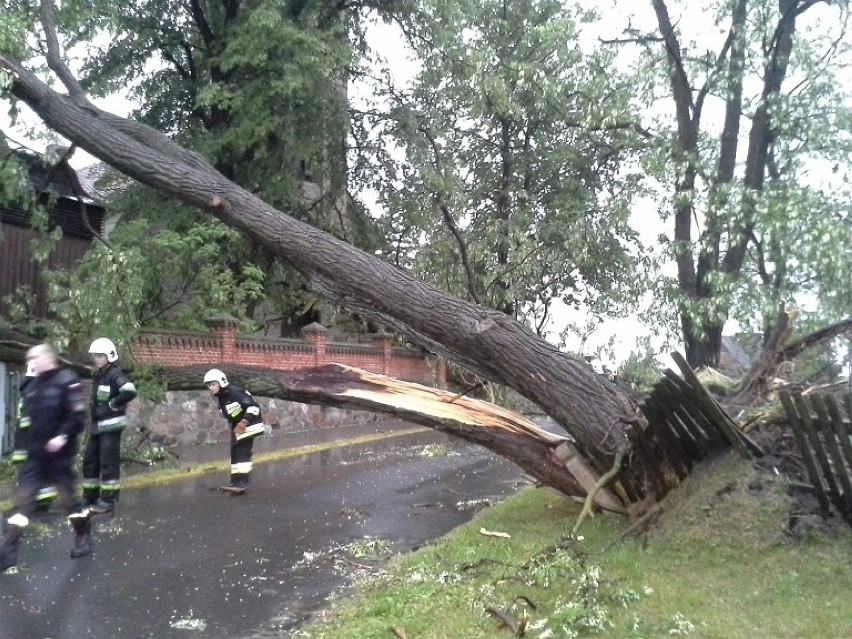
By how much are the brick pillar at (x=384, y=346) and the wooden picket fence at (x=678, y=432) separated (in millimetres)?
17424

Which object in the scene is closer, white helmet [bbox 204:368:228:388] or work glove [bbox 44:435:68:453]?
work glove [bbox 44:435:68:453]

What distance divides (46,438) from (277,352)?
12550 millimetres

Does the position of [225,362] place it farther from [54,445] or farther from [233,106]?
[54,445]

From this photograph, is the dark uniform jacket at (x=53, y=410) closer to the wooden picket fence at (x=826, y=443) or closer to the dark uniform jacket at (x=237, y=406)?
the dark uniform jacket at (x=237, y=406)

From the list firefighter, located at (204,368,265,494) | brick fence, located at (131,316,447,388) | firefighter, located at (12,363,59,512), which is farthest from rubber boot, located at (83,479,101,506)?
brick fence, located at (131,316,447,388)

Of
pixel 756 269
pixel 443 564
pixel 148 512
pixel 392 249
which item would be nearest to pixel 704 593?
pixel 443 564

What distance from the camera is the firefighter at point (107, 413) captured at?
26.5 ft

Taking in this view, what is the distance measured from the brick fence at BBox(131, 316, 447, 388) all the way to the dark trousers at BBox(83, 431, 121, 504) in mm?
4062

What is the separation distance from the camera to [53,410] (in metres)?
6.67

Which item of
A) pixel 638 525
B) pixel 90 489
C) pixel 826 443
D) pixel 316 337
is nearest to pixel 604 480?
pixel 638 525

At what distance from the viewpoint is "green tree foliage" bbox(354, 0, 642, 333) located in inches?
693

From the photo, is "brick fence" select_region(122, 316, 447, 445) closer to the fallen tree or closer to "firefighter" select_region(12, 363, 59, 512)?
the fallen tree

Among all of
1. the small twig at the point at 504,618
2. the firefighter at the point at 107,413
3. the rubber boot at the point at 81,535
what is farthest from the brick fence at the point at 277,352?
the small twig at the point at 504,618

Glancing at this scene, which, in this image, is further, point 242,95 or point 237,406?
point 242,95
